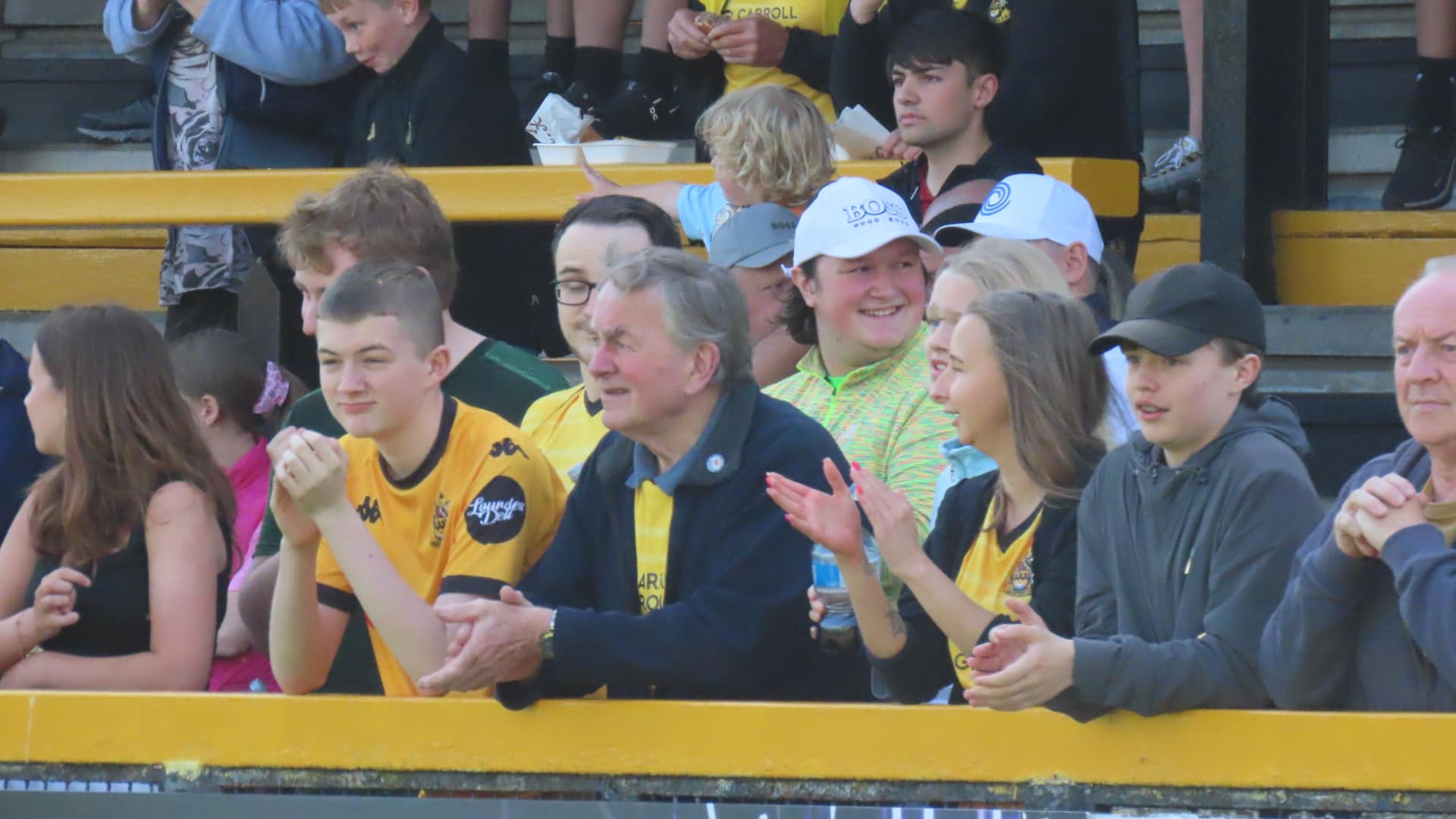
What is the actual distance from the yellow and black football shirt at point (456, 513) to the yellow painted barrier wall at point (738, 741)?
12.3 inches

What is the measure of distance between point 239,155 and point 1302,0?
2.99m

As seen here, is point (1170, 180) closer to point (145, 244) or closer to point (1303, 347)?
point (1303, 347)

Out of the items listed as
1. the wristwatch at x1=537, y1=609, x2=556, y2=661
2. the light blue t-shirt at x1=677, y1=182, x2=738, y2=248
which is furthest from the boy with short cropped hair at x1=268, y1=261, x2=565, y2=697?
the light blue t-shirt at x1=677, y1=182, x2=738, y2=248

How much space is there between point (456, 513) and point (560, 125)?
2563 mm

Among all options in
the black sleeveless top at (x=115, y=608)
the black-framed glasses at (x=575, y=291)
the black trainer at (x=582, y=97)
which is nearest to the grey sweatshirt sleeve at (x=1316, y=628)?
the black-framed glasses at (x=575, y=291)

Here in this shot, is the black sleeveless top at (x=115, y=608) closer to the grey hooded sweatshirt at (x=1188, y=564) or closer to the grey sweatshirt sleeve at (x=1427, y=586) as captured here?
the grey hooded sweatshirt at (x=1188, y=564)

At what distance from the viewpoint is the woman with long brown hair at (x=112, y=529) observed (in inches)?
147

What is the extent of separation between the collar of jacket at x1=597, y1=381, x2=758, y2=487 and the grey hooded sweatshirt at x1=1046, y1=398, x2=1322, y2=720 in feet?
1.88

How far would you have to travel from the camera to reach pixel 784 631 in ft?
10.9

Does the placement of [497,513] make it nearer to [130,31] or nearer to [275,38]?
[275,38]

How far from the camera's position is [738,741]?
9.77 ft

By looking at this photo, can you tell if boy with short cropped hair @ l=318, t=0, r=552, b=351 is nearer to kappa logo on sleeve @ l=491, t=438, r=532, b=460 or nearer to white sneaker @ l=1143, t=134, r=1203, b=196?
white sneaker @ l=1143, t=134, r=1203, b=196

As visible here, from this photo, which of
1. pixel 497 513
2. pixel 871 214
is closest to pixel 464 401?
pixel 497 513

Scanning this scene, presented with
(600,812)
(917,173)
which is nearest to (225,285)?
(917,173)
